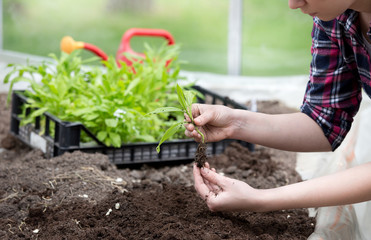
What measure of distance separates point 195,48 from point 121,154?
6072 mm

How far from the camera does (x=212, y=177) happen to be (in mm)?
1475

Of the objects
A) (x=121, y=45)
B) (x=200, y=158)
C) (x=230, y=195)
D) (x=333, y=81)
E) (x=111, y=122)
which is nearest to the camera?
(x=230, y=195)

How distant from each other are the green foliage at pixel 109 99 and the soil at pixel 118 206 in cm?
20

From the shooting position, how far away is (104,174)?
1.99m

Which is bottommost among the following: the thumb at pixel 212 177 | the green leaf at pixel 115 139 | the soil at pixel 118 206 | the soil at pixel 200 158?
the soil at pixel 118 206

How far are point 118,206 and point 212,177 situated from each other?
0.38 metres

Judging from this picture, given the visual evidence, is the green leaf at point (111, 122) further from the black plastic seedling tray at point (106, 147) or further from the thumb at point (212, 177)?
the thumb at point (212, 177)

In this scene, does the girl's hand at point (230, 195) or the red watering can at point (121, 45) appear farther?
the red watering can at point (121, 45)

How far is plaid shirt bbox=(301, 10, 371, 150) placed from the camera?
1591mm

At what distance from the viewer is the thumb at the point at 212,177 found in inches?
57.2

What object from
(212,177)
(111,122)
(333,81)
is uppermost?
(333,81)

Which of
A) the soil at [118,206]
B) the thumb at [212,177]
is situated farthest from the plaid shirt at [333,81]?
the thumb at [212,177]

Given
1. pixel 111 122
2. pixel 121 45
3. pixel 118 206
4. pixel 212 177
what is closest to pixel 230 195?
pixel 212 177

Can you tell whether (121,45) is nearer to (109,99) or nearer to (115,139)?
(109,99)
